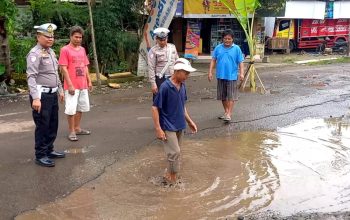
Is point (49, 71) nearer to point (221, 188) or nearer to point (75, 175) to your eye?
point (75, 175)

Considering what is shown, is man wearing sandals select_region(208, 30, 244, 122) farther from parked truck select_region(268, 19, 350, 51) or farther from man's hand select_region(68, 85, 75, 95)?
parked truck select_region(268, 19, 350, 51)

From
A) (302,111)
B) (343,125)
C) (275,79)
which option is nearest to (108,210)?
(343,125)

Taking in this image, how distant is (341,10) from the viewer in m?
26.2

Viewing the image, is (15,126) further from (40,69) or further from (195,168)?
(195,168)

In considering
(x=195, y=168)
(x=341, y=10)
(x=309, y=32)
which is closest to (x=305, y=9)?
(x=309, y=32)

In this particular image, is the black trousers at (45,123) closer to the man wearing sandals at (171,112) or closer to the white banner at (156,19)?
the man wearing sandals at (171,112)

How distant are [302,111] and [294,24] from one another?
16570mm

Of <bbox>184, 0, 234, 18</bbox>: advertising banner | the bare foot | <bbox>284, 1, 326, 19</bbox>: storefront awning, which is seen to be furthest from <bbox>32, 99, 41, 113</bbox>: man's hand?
<bbox>284, 1, 326, 19</bbox>: storefront awning

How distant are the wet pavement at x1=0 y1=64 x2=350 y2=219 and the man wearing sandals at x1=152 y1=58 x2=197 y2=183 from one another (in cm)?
46

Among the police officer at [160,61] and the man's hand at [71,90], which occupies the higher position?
the police officer at [160,61]

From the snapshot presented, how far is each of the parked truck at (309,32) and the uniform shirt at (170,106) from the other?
64.2ft

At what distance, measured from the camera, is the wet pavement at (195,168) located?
504cm

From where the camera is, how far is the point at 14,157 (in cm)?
669

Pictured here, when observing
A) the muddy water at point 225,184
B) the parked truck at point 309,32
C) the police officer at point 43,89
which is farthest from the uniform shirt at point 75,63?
the parked truck at point 309,32
